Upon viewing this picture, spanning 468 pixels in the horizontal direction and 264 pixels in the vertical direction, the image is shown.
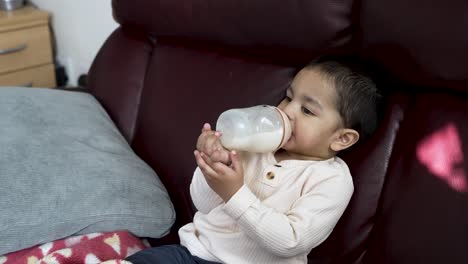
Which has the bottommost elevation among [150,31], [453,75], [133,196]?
[133,196]

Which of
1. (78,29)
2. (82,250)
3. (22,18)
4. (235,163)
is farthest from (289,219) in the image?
(22,18)

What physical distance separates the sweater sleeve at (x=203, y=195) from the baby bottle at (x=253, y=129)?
182 millimetres

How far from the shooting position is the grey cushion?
3.47ft

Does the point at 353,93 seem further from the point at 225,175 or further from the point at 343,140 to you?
the point at 225,175

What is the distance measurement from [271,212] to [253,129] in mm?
154

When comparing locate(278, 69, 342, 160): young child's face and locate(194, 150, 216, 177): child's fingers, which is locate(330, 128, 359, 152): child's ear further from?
locate(194, 150, 216, 177): child's fingers

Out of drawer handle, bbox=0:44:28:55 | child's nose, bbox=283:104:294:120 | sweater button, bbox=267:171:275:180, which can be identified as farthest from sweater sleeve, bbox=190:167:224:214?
drawer handle, bbox=0:44:28:55

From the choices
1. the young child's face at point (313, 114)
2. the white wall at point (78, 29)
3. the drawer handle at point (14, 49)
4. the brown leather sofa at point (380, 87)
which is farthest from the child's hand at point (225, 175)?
the drawer handle at point (14, 49)

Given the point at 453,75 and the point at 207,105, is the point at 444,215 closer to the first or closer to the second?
the point at 453,75

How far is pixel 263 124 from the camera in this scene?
92 cm

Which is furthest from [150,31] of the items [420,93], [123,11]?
[420,93]

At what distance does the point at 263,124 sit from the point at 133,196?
414mm

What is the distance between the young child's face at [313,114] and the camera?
97cm

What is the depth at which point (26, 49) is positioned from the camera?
228 cm
